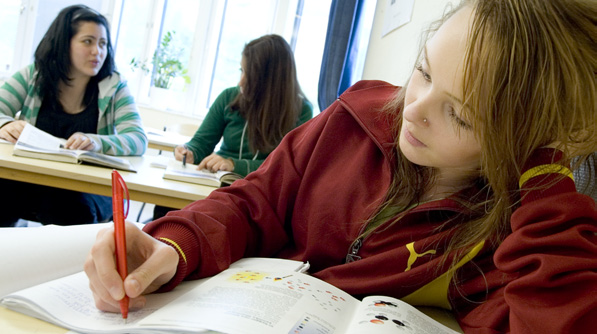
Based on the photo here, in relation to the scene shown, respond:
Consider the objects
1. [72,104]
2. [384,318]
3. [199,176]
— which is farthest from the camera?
[72,104]

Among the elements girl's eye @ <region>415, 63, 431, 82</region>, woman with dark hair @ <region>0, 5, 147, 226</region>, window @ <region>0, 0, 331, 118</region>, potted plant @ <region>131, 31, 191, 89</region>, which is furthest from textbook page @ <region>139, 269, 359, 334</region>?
potted plant @ <region>131, 31, 191, 89</region>

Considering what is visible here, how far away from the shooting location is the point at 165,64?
18.6 ft

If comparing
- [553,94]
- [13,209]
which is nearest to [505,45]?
[553,94]

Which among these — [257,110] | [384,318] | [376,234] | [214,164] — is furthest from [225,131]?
[384,318]

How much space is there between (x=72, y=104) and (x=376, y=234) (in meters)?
2.07

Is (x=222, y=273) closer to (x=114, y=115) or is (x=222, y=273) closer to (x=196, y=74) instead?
(x=114, y=115)

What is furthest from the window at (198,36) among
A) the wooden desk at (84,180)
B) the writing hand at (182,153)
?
the wooden desk at (84,180)

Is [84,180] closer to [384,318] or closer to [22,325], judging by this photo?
[22,325]

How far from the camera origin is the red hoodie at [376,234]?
2.08 feet

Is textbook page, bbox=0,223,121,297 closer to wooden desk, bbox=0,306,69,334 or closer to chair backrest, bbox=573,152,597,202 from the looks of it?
wooden desk, bbox=0,306,69,334

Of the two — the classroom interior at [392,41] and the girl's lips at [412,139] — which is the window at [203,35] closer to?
the classroom interior at [392,41]

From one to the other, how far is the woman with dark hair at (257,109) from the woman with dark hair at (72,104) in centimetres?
38

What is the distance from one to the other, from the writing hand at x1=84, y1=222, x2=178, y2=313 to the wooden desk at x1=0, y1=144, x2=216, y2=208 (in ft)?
3.24

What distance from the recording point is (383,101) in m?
0.95
